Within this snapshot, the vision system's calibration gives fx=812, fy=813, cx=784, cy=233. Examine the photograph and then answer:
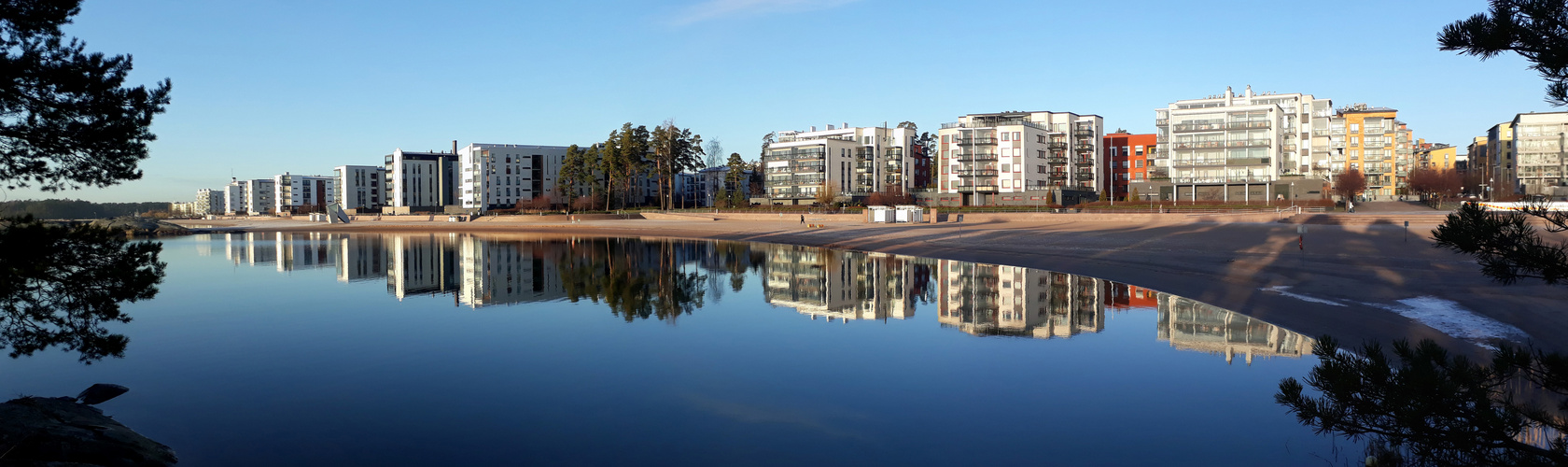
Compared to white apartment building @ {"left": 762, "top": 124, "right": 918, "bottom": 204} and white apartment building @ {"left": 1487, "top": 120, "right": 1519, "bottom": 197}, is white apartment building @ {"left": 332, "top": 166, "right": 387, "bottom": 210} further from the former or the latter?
white apartment building @ {"left": 1487, "top": 120, "right": 1519, "bottom": 197}

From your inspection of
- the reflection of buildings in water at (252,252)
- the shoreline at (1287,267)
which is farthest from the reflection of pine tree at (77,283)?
the reflection of buildings in water at (252,252)

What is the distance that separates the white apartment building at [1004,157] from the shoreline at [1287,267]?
120 ft

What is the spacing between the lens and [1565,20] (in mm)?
5488

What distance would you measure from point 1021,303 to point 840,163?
304 feet

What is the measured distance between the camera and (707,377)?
13164mm

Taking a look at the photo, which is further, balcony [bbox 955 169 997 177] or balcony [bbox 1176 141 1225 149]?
balcony [bbox 955 169 997 177]

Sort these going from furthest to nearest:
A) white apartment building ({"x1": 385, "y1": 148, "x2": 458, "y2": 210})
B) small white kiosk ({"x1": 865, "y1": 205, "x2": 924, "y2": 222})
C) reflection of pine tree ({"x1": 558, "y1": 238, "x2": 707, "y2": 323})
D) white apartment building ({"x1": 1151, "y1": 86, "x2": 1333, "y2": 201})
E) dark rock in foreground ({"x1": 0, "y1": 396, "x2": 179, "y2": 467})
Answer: white apartment building ({"x1": 385, "y1": 148, "x2": 458, "y2": 210}), white apartment building ({"x1": 1151, "y1": 86, "x2": 1333, "y2": 201}), small white kiosk ({"x1": 865, "y1": 205, "x2": 924, "y2": 222}), reflection of pine tree ({"x1": 558, "y1": 238, "x2": 707, "y2": 323}), dark rock in foreground ({"x1": 0, "y1": 396, "x2": 179, "y2": 467})

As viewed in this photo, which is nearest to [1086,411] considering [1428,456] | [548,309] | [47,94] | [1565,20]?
[1428,456]

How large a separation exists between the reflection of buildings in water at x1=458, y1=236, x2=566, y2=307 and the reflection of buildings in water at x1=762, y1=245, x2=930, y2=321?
785 centimetres

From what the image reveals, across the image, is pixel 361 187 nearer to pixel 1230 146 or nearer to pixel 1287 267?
pixel 1230 146

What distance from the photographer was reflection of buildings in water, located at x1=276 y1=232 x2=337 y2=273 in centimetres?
4077

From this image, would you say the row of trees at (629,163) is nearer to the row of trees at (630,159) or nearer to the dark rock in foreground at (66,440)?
the row of trees at (630,159)

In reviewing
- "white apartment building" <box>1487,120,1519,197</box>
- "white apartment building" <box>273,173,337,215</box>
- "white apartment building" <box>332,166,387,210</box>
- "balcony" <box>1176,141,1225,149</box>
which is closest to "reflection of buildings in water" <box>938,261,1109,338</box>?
"balcony" <box>1176,141,1225,149</box>

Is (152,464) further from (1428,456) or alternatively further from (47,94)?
(1428,456)
